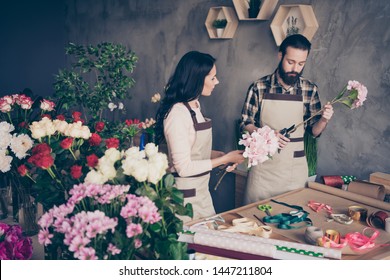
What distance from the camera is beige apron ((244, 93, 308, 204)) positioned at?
2.80 m

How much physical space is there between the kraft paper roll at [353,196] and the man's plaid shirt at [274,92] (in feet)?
1.67

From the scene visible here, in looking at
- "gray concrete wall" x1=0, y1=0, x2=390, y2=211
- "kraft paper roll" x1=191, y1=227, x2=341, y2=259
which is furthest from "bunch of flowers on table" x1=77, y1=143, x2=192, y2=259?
"gray concrete wall" x1=0, y1=0, x2=390, y2=211

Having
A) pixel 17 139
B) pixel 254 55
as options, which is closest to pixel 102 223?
pixel 17 139

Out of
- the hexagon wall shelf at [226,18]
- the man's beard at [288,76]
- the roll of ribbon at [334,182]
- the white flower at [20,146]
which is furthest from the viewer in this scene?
the hexagon wall shelf at [226,18]

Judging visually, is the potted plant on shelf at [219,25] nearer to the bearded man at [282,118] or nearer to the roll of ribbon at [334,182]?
the bearded man at [282,118]

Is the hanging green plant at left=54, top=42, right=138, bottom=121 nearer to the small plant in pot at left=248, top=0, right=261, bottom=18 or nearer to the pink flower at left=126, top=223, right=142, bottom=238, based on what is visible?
the small plant in pot at left=248, top=0, right=261, bottom=18

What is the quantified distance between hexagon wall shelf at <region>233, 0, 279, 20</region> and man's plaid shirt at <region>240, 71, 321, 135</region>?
0.86 metres

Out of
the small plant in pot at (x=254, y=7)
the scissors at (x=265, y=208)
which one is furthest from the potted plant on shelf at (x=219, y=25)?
the scissors at (x=265, y=208)

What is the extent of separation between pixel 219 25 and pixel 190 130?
2010 mm

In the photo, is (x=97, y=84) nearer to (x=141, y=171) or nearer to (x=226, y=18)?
(x=226, y=18)

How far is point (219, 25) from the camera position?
153 inches

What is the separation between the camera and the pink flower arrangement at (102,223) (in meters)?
1.05
